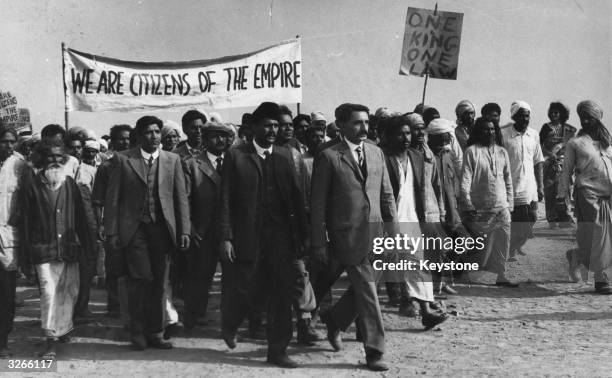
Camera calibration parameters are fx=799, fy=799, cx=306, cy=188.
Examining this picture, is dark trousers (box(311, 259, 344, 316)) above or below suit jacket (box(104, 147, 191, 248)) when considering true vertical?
below

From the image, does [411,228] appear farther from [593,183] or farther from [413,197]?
[593,183]

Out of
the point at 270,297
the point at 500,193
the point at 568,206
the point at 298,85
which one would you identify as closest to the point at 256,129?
the point at 270,297

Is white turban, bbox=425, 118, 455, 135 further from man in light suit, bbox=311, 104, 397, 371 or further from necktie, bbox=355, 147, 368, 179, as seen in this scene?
necktie, bbox=355, 147, 368, 179

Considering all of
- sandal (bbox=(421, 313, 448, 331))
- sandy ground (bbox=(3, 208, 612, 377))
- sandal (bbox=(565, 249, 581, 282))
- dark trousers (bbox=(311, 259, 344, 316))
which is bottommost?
sandy ground (bbox=(3, 208, 612, 377))

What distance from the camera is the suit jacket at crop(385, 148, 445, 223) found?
Answer: 7109mm

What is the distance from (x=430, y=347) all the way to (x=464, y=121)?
453cm

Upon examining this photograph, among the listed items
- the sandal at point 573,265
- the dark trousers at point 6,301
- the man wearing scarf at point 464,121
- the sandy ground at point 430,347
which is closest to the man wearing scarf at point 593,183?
the sandal at point 573,265

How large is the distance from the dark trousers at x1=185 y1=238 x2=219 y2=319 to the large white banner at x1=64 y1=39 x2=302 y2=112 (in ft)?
12.3

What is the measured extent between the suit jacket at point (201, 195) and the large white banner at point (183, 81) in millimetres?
3491

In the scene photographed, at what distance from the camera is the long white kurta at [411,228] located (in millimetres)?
7023

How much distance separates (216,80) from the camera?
11.2 m

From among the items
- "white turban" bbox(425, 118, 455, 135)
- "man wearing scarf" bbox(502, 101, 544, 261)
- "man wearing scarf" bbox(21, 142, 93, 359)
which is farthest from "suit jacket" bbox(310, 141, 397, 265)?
"man wearing scarf" bbox(502, 101, 544, 261)

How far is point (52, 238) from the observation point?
657cm

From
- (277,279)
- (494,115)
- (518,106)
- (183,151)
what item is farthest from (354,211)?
(518,106)
